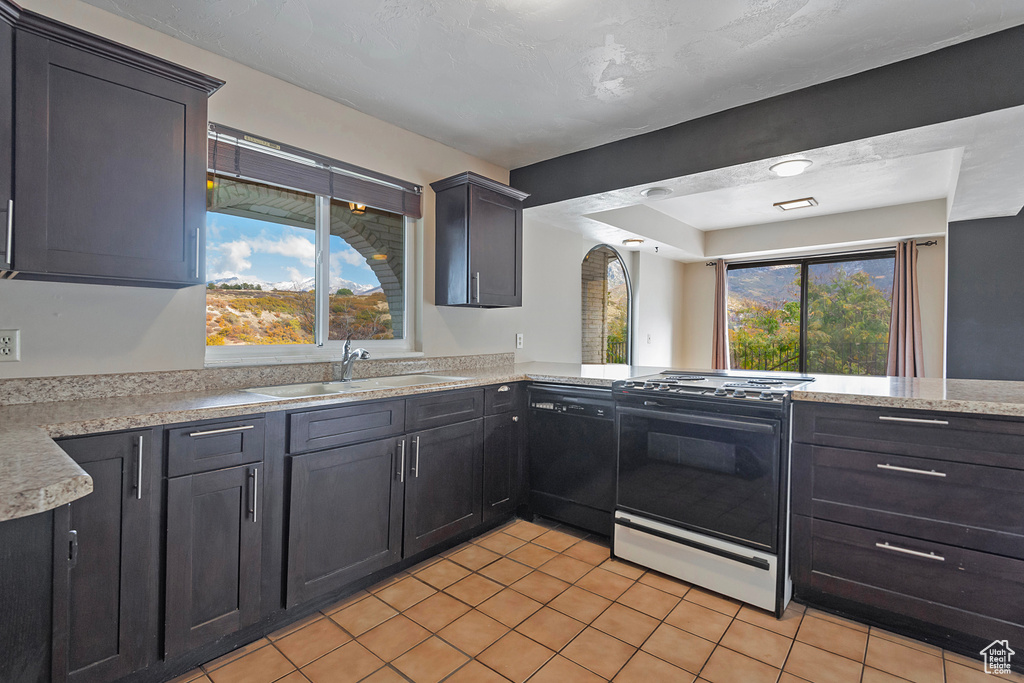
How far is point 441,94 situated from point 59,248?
1.81 meters

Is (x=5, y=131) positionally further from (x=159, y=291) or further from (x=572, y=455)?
(x=572, y=455)

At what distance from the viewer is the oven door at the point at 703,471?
7.13 feet

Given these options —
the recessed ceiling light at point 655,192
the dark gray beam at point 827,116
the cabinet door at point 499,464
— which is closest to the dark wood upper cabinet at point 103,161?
the cabinet door at point 499,464

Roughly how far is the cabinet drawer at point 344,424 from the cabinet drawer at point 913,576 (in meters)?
1.92

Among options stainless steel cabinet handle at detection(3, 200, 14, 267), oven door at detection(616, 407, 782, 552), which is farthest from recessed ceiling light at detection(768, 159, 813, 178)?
stainless steel cabinet handle at detection(3, 200, 14, 267)

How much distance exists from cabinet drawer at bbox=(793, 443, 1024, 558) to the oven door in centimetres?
19

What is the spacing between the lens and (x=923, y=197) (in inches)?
180

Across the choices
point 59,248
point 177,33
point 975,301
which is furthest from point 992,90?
point 59,248

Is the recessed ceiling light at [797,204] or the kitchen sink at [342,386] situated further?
the recessed ceiling light at [797,204]

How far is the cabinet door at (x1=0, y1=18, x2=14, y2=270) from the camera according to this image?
4.96 ft

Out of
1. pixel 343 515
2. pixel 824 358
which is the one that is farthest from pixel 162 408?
pixel 824 358

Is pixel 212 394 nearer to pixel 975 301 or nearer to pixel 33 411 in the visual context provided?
pixel 33 411

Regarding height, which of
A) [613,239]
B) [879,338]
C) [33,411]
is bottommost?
[33,411]

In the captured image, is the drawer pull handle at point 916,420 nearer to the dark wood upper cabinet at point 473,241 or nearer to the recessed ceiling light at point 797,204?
the dark wood upper cabinet at point 473,241
